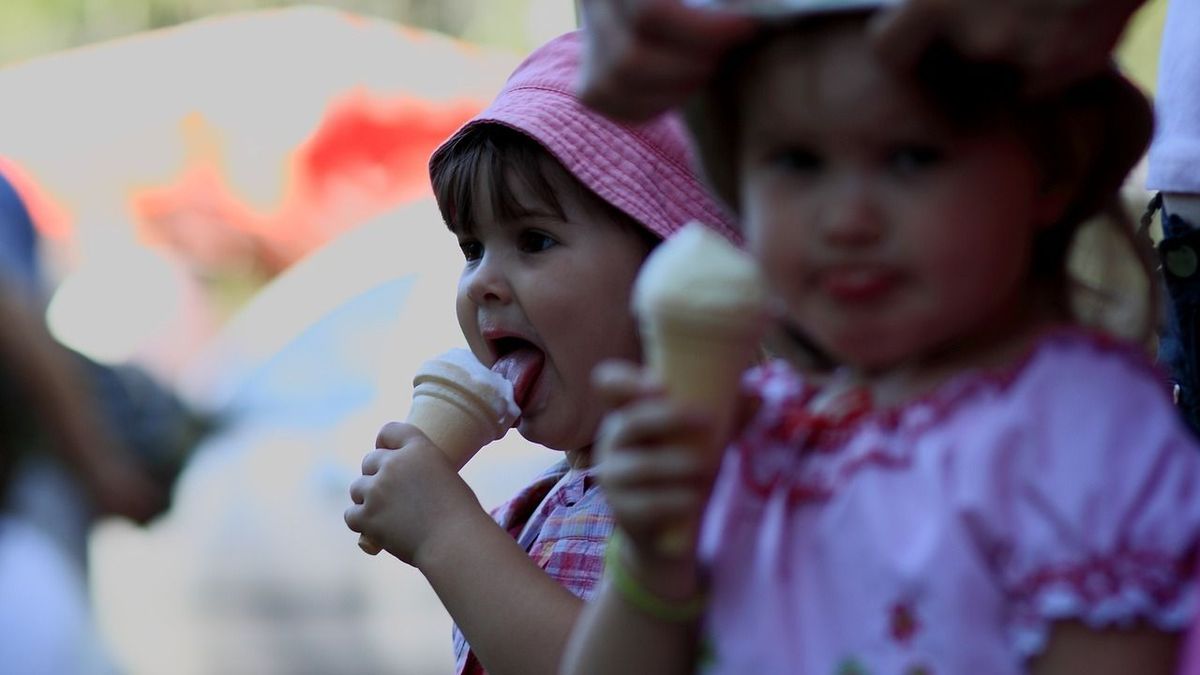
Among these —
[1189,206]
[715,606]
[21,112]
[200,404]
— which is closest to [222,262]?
[200,404]

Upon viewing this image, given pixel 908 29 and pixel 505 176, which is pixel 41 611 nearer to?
pixel 505 176

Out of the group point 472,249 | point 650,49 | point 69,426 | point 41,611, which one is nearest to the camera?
point 650,49

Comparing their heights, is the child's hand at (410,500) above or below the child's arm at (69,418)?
above

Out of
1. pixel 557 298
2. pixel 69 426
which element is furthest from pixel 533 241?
pixel 69 426

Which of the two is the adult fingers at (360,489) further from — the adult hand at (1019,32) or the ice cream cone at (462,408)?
the adult hand at (1019,32)

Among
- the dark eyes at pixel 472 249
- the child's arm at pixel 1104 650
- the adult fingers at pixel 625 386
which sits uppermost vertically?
the adult fingers at pixel 625 386

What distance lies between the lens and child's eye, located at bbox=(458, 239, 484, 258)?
2.19m

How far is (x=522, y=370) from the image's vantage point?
2062 millimetres

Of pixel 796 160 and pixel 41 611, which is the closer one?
pixel 796 160

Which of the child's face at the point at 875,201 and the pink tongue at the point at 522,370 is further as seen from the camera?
the pink tongue at the point at 522,370

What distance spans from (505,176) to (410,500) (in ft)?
1.59

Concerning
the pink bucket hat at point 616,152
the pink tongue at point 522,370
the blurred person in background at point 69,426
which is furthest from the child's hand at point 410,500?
the blurred person in background at point 69,426

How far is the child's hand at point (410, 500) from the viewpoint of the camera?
1.89 m

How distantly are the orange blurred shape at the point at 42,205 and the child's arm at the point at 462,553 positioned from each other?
4.08 metres
